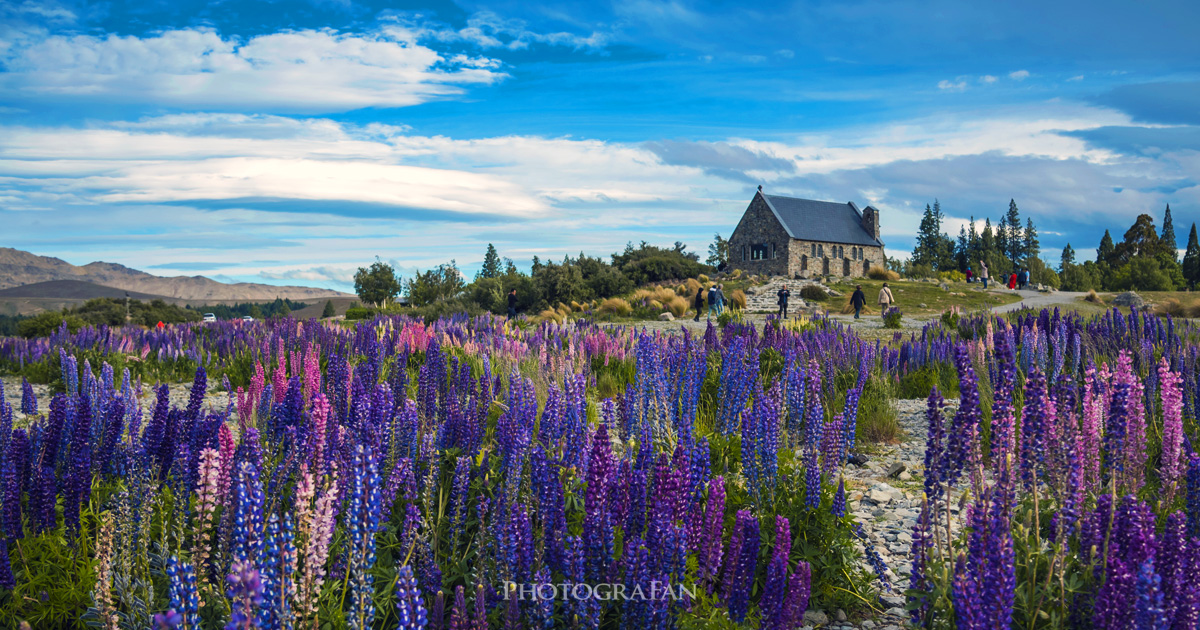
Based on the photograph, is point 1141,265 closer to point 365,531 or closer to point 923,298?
point 923,298

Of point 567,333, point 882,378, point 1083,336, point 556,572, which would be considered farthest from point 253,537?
point 1083,336

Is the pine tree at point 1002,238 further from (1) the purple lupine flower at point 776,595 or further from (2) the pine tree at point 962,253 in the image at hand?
(1) the purple lupine flower at point 776,595

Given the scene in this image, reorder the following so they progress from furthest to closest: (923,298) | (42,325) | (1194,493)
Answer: (923,298) < (42,325) < (1194,493)

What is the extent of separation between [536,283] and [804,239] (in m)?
34.1

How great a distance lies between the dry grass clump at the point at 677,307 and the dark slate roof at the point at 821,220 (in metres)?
34.0

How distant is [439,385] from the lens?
656cm

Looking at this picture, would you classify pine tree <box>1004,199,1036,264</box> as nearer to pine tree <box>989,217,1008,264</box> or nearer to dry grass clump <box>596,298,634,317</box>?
pine tree <box>989,217,1008,264</box>

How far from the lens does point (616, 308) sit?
35250 millimetres

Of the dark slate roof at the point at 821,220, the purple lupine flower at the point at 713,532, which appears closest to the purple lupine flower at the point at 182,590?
the purple lupine flower at the point at 713,532

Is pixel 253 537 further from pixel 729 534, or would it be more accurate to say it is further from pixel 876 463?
pixel 876 463

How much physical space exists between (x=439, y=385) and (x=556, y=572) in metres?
3.58

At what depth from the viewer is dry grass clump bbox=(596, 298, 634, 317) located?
35.0 metres

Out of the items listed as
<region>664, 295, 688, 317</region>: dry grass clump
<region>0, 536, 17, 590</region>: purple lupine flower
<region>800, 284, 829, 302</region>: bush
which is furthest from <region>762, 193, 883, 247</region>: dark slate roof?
<region>0, 536, 17, 590</region>: purple lupine flower

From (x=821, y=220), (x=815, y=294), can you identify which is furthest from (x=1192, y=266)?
(x=815, y=294)
